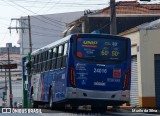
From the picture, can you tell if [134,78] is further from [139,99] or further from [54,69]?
[54,69]

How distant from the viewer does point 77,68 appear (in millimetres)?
21703

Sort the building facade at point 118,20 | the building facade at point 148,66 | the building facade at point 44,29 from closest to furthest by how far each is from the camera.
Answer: the building facade at point 148,66 < the building facade at point 118,20 < the building facade at point 44,29

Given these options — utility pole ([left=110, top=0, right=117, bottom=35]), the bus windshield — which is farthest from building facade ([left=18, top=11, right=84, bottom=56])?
the bus windshield

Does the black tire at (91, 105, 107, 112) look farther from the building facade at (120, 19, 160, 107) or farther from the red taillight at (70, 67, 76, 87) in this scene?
the building facade at (120, 19, 160, 107)

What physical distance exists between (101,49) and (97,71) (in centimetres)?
95

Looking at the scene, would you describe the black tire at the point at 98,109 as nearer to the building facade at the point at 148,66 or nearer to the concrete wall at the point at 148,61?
the building facade at the point at 148,66

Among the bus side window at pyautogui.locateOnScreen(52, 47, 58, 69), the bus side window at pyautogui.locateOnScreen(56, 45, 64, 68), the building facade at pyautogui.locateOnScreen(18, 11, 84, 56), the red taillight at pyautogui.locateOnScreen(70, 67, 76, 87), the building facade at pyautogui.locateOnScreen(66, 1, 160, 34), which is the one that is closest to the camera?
the red taillight at pyautogui.locateOnScreen(70, 67, 76, 87)

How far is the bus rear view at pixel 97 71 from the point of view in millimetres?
21719

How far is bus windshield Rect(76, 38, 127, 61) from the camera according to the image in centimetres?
2183

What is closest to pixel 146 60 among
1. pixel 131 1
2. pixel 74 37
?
pixel 74 37

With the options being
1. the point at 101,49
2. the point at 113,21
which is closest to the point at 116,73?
the point at 101,49

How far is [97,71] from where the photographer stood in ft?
71.9

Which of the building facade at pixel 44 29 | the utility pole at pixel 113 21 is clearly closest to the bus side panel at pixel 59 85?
the utility pole at pixel 113 21

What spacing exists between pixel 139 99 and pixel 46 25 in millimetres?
61059
